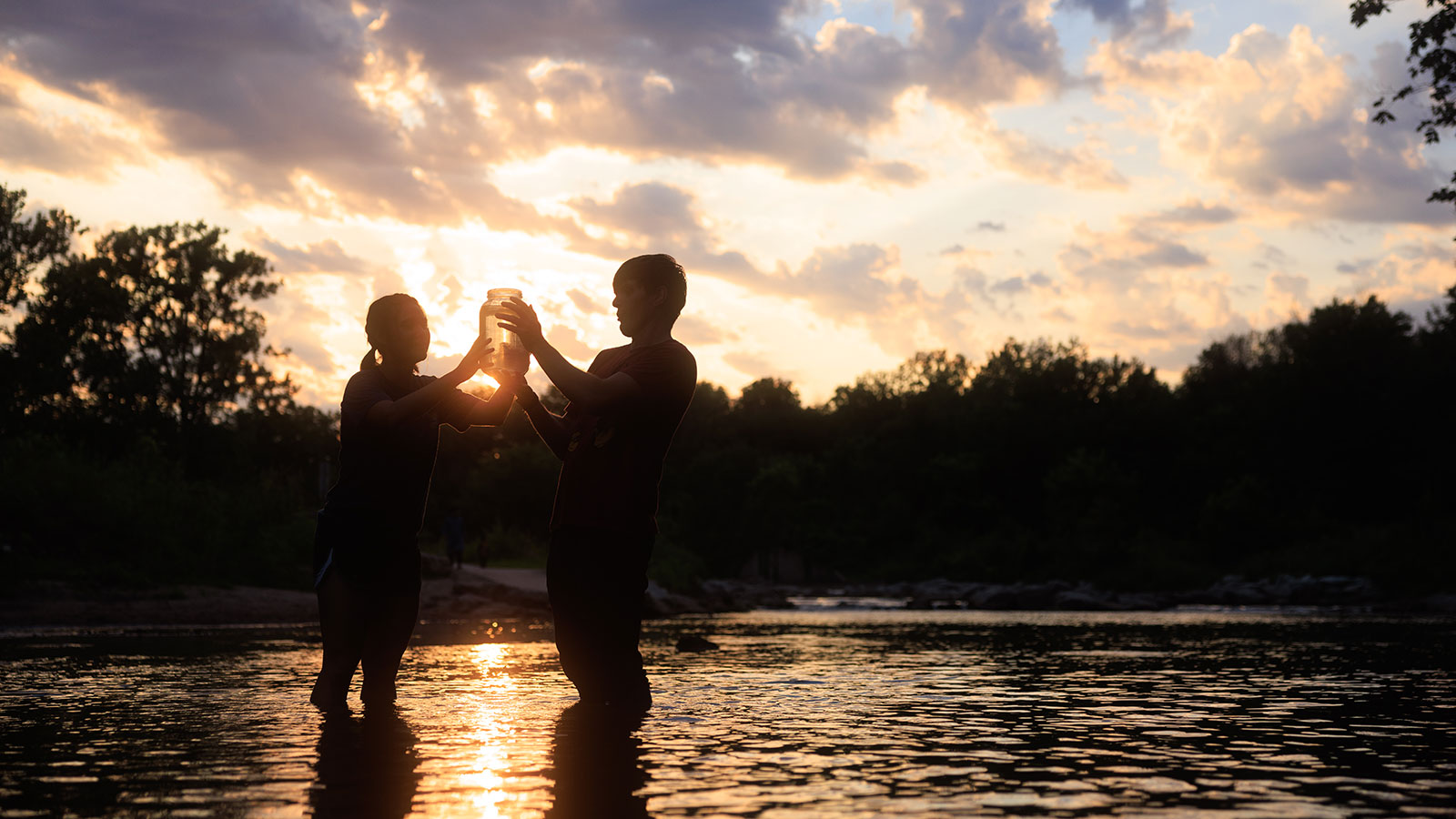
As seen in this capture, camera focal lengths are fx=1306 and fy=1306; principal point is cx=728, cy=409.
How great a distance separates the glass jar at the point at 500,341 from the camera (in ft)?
17.7

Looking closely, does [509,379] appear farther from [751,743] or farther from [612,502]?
[751,743]

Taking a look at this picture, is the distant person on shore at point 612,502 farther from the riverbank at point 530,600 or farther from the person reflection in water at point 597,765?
the riverbank at point 530,600

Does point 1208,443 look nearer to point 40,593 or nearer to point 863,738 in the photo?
point 40,593

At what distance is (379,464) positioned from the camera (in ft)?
19.3

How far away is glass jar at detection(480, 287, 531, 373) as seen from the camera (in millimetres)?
5383

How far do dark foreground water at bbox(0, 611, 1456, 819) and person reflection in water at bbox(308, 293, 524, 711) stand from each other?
Answer: 31cm

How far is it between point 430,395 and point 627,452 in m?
0.87

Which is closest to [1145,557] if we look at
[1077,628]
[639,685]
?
[1077,628]

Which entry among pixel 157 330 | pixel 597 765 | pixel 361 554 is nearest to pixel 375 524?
pixel 361 554

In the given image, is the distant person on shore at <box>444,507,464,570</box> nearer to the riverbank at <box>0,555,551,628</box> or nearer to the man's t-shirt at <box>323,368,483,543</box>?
the riverbank at <box>0,555,551,628</box>

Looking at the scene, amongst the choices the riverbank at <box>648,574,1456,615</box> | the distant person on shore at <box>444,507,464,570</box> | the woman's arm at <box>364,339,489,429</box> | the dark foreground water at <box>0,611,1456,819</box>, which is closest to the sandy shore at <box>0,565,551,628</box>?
the distant person on shore at <box>444,507,464,570</box>

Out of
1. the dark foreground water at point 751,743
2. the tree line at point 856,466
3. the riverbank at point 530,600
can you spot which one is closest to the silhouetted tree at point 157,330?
the tree line at point 856,466

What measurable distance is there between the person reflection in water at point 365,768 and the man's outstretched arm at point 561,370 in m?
1.49

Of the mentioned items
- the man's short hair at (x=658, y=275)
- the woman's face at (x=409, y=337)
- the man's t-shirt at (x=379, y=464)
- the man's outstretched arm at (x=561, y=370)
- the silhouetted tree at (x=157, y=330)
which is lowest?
the man's t-shirt at (x=379, y=464)
